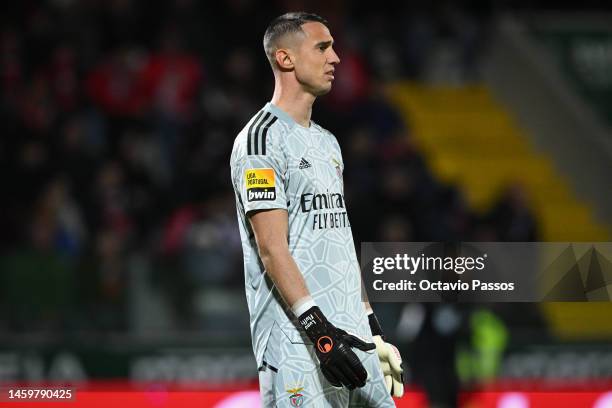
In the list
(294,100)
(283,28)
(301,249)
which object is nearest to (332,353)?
(301,249)

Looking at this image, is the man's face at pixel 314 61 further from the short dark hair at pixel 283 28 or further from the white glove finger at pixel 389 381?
the white glove finger at pixel 389 381

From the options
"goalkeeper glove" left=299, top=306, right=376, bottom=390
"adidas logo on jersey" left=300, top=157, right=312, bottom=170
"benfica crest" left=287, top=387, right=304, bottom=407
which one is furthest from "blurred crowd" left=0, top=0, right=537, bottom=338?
"goalkeeper glove" left=299, top=306, right=376, bottom=390

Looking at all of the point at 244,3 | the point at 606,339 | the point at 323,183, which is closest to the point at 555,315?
the point at 606,339

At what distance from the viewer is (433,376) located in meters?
9.22

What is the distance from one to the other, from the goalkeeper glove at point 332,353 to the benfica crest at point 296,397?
162 millimetres

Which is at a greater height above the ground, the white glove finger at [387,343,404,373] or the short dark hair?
the short dark hair

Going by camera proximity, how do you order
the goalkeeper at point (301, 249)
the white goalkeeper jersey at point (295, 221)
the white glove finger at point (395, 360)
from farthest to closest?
1. the white glove finger at point (395, 360)
2. the white goalkeeper jersey at point (295, 221)
3. the goalkeeper at point (301, 249)

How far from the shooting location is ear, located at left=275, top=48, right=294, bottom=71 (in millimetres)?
4336

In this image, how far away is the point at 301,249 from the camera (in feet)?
13.8

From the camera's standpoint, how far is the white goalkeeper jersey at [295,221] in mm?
4160

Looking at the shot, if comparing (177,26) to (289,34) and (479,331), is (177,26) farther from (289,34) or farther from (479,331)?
(289,34)

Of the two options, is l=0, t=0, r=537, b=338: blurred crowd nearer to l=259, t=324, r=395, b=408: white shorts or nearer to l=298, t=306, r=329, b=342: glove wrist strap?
l=259, t=324, r=395, b=408: white shorts

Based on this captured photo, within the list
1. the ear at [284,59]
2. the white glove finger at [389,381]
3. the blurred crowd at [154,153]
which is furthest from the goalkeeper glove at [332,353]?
the blurred crowd at [154,153]

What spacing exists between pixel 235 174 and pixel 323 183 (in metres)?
0.30
